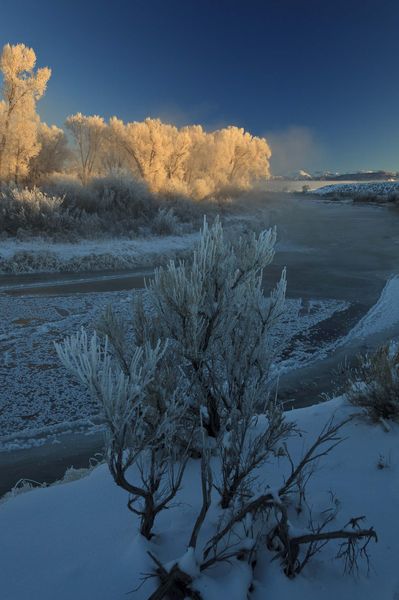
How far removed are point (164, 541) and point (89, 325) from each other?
5.18 m

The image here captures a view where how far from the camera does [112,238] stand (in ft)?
52.6

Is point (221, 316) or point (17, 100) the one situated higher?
point (17, 100)

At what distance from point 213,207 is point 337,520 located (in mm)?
23455

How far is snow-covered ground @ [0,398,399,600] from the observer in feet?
6.70

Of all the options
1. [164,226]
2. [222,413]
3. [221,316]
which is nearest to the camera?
[221,316]

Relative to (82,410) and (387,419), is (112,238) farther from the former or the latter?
(387,419)

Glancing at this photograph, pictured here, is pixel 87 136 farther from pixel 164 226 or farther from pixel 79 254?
pixel 79 254

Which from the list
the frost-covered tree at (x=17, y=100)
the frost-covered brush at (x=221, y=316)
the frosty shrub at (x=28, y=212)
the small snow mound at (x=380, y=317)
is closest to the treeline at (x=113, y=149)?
the frost-covered tree at (x=17, y=100)

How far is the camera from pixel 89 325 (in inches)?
280

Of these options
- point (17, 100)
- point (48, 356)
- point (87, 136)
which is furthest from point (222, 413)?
point (87, 136)

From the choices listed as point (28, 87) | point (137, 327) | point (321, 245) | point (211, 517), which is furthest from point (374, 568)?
point (28, 87)

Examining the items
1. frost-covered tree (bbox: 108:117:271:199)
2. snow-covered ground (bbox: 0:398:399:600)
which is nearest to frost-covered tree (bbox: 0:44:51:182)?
frost-covered tree (bbox: 108:117:271:199)

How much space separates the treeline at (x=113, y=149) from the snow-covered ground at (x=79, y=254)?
7972mm

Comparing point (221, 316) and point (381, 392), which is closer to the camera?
point (221, 316)
